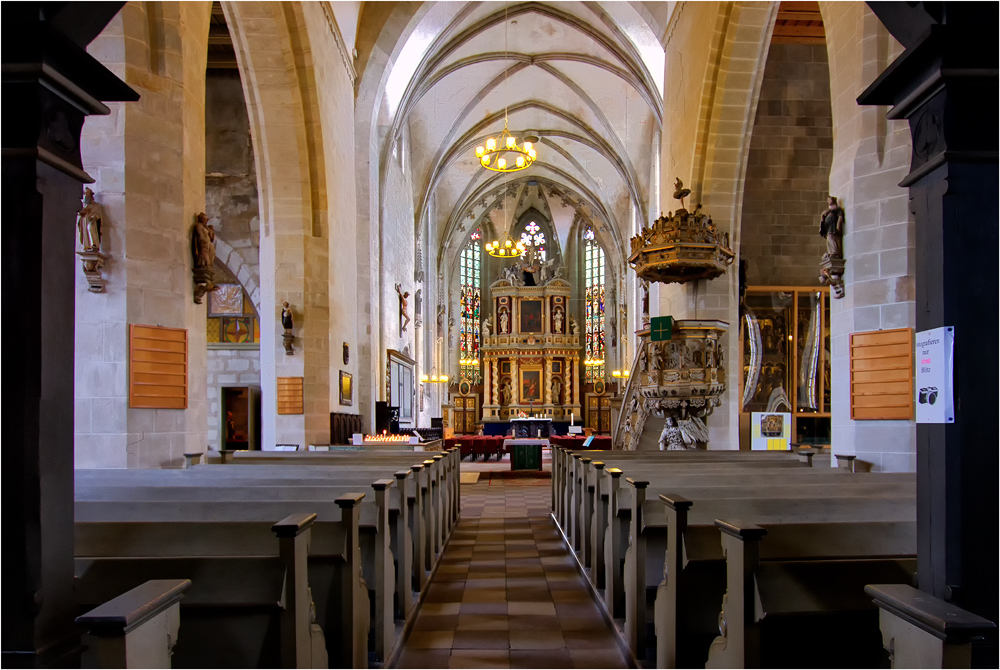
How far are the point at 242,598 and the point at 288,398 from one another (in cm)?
827

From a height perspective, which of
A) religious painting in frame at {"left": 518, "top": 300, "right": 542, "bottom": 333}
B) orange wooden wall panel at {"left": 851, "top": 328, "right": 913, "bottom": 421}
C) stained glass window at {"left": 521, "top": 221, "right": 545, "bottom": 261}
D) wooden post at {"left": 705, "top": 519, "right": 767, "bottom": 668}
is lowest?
wooden post at {"left": 705, "top": 519, "right": 767, "bottom": 668}

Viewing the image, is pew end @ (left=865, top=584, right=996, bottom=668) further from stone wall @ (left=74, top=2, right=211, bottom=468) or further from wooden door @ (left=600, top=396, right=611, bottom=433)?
wooden door @ (left=600, top=396, right=611, bottom=433)

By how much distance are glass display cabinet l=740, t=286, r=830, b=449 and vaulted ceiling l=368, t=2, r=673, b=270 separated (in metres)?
5.32

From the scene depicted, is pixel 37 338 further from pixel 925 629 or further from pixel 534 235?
pixel 534 235

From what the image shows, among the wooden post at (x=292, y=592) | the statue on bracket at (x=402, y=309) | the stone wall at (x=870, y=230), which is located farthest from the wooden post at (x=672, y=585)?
the statue on bracket at (x=402, y=309)

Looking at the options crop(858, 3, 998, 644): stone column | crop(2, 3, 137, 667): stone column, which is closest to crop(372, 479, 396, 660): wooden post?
crop(2, 3, 137, 667): stone column

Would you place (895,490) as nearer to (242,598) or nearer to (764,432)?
(242,598)

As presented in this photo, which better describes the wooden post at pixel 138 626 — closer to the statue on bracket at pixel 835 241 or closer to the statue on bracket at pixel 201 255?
the statue on bracket at pixel 201 255

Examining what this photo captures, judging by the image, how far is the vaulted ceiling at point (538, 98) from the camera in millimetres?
15734

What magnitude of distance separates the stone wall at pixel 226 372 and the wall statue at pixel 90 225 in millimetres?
8523

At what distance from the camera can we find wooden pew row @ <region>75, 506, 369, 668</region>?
246cm

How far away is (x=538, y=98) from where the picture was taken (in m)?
22.3

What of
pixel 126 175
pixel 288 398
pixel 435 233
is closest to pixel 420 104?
pixel 435 233

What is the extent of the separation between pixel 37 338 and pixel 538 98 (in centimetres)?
2155
